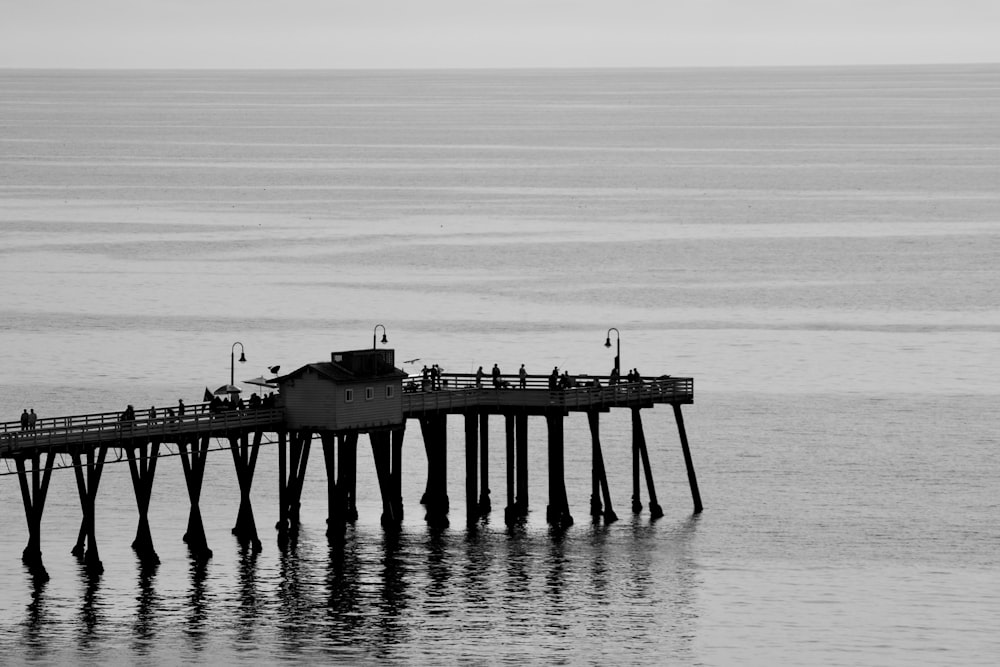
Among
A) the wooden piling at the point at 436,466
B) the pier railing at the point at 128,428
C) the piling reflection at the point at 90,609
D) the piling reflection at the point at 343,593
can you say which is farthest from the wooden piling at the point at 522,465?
the piling reflection at the point at 90,609

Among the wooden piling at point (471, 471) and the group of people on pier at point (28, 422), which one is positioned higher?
the group of people on pier at point (28, 422)

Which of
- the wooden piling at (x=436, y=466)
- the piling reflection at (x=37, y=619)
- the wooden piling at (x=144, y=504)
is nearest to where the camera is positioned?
the piling reflection at (x=37, y=619)

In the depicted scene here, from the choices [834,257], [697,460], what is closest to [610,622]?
[697,460]

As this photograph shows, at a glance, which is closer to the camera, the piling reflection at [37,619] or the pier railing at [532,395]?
the piling reflection at [37,619]

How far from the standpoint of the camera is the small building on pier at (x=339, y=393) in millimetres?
59750

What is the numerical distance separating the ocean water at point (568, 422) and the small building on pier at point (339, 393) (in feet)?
11.0

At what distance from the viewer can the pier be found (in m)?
56.4

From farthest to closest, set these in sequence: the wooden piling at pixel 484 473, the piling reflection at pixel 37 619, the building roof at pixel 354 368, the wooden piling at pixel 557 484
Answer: the wooden piling at pixel 484 473 → the wooden piling at pixel 557 484 → the building roof at pixel 354 368 → the piling reflection at pixel 37 619

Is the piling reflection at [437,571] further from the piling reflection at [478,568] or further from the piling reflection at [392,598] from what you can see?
the piling reflection at [392,598]

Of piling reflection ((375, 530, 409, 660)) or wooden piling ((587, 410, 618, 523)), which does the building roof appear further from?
wooden piling ((587, 410, 618, 523))

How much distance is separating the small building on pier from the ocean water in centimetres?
336

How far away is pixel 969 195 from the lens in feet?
634

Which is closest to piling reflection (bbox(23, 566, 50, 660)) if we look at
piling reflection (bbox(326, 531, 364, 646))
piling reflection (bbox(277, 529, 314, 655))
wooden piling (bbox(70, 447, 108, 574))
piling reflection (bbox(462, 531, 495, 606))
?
wooden piling (bbox(70, 447, 108, 574))

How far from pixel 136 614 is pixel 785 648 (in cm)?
1465
